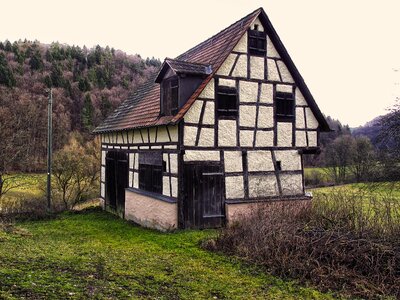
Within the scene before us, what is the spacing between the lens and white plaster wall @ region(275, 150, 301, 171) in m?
14.5

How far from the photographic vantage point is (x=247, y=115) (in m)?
13.9

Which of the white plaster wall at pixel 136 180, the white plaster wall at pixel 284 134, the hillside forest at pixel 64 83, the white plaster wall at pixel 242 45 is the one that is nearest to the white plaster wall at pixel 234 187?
the white plaster wall at pixel 284 134

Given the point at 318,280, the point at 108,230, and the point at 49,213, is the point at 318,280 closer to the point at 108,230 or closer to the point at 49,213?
the point at 108,230

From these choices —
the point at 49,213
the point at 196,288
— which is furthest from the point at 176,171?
the point at 49,213

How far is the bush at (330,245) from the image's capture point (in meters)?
7.43

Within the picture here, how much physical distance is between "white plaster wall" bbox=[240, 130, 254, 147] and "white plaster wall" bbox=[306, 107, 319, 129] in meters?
2.78

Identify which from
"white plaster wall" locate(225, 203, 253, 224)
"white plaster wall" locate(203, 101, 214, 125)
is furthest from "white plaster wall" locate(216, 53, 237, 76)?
"white plaster wall" locate(225, 203, 253, 224)

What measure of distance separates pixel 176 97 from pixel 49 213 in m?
10.1

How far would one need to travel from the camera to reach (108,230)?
1413cm

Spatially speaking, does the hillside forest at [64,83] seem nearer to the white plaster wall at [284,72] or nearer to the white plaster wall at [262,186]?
the white plaster wall at [262,186]

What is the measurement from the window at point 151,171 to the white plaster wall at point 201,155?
4.90 feet

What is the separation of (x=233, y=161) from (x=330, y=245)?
19.5ft

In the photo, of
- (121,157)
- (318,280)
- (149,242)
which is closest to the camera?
(318,280)

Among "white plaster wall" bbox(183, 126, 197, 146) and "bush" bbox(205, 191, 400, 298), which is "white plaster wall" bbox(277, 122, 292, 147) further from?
"bush" bbox(205, 191, 400, 298)
